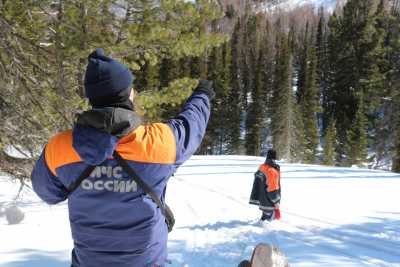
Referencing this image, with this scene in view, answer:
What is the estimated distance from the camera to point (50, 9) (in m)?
6.76

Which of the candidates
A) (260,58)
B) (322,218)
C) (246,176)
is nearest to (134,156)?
(322,218)

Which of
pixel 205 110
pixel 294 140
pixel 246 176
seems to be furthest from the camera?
pixel 294 140

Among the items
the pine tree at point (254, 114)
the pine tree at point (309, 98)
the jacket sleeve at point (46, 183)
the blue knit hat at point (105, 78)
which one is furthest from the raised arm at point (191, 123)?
the pine tree at point (254, 114)

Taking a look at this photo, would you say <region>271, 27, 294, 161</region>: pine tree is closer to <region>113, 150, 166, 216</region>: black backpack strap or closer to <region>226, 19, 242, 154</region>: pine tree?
<region>226, 19, 242, 154</region>: pine tree

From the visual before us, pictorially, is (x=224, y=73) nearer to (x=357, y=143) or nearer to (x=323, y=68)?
(x=323, y=68)

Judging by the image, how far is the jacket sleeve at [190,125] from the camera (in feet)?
7.71

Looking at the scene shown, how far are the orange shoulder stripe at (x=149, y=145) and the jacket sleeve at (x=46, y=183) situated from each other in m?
0.40

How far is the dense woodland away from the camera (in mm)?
6535

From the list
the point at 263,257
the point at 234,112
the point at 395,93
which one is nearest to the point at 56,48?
the point at 263,257

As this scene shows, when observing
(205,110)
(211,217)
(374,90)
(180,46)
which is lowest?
(211,217)

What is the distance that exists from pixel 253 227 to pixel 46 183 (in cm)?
693

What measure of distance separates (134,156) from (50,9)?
5.26 metres

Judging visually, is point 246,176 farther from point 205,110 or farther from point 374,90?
point 374,90

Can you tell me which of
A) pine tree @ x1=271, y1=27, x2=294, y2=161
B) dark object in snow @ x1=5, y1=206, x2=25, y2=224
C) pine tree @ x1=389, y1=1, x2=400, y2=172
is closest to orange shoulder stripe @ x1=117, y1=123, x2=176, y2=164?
dark object in snow @ x1=5, y1=206, x2=25, y2=224
